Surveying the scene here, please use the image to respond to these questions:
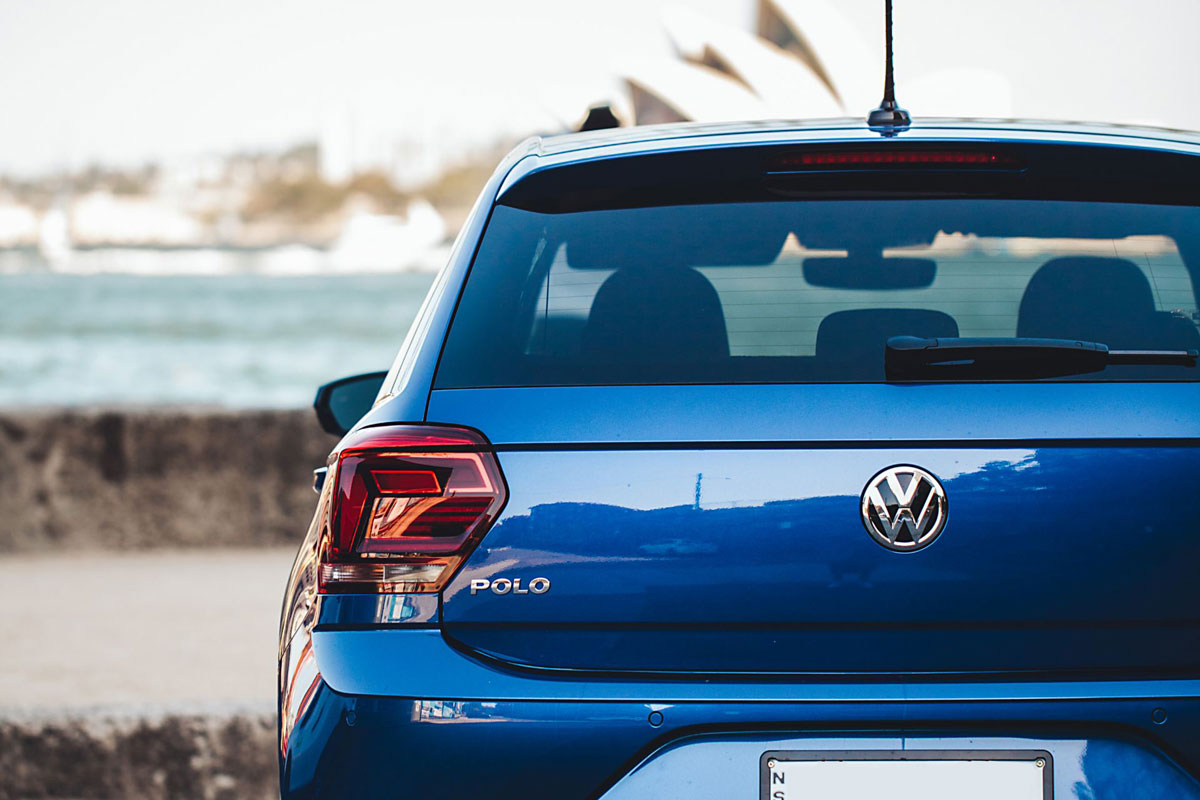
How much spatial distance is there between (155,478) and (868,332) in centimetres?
607

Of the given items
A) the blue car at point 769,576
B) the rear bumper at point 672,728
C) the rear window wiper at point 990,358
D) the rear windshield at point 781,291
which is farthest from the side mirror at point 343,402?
the rear window wiper at point 990,358

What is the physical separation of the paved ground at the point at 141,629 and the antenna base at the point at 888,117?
2.64 metres

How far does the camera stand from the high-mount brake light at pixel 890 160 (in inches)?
82.6

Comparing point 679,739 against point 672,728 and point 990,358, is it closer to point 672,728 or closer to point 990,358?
point 672,728

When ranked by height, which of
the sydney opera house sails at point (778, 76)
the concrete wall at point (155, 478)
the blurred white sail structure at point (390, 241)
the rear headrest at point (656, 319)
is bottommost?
the concrete wall at point (155, 478)

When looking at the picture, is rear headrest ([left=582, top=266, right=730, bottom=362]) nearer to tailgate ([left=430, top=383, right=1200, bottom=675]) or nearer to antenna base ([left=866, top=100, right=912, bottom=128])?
tailgate ([left=430, top=383, right=1200, bottom=675])

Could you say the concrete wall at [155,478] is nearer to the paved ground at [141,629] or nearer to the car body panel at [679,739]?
the paved ground at [141,629]

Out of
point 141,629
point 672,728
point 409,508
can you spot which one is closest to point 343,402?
point 409,508

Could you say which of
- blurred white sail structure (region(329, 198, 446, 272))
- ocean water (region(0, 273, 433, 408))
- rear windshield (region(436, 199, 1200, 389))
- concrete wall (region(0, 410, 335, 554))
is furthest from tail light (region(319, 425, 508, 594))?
blurred white sail structure (region(329, 198, 446, 272))

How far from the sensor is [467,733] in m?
1.83

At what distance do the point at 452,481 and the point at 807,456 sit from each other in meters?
0.46

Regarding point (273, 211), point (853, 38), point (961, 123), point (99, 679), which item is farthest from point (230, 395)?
point (273, 211)

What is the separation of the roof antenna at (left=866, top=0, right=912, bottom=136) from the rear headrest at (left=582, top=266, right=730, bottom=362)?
0.42 meters

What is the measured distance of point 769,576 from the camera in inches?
71.4
